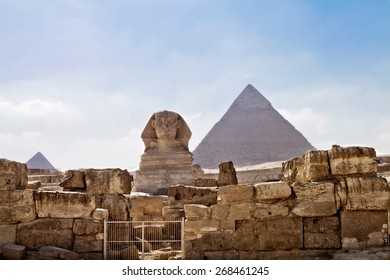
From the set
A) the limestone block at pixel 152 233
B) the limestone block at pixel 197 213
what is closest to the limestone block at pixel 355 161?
the limestone block at pixel 197 213

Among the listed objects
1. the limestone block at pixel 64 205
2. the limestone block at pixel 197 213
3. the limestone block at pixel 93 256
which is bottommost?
the limestone block at pixel 93 256

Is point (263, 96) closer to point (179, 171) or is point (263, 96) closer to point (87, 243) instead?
point (179, 171)

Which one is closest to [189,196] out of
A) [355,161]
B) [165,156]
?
[355,161]

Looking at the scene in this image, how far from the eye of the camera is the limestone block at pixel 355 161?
7.12 metres

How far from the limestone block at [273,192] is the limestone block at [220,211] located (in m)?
0.51

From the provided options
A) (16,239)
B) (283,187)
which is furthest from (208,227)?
(16,239)

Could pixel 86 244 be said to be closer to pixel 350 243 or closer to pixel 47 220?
pixel 47 220

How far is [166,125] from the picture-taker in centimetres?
2458

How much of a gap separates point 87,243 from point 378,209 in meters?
4.52

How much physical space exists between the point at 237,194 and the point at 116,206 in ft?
7.53

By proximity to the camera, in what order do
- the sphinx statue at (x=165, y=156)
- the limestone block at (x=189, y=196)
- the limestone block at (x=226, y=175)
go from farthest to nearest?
1. the sphinx statue at (x=165, y=156)
2. the limestone block at (x=226, y=175)
3. the limestone block at (x=189, y=196)

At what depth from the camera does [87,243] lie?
765 centimetres

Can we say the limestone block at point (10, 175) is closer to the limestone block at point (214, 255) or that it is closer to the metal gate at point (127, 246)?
the metal gate at point (127, 246)

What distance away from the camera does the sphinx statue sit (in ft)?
75.2
